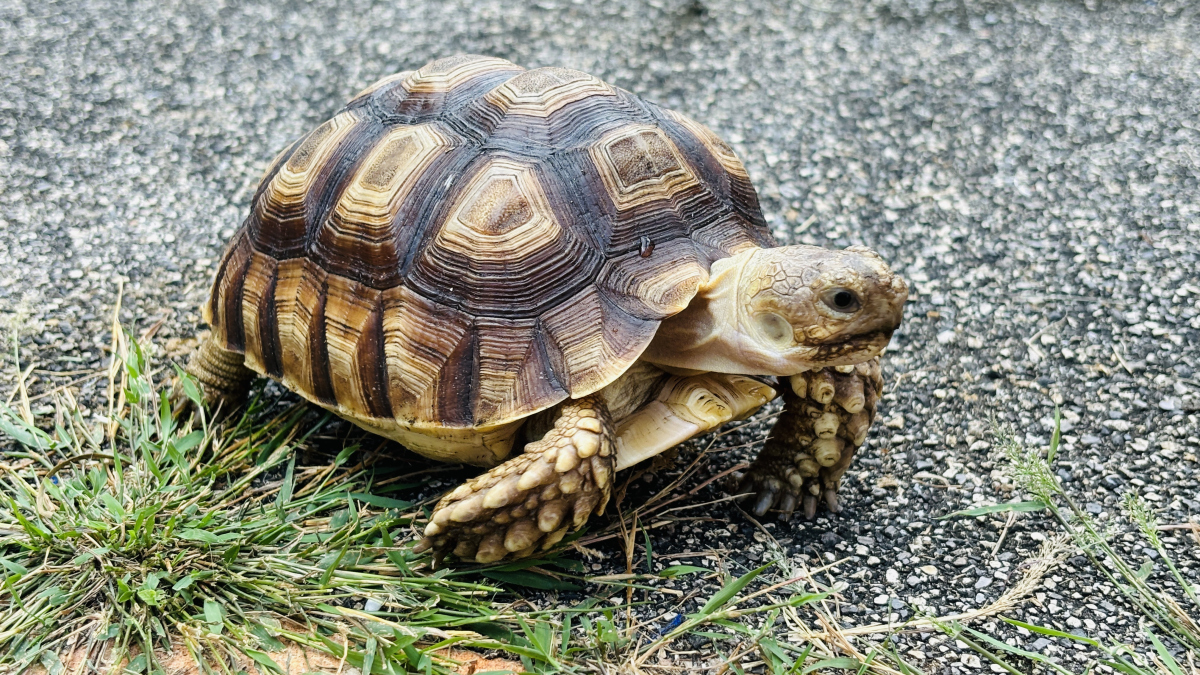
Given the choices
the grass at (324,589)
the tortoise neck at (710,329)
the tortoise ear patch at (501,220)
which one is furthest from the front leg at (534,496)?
the tortoise ear patch at (501,220)

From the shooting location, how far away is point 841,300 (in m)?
2.29

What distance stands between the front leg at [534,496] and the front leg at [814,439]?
569 millimetres

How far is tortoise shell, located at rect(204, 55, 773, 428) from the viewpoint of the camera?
95.9 inches

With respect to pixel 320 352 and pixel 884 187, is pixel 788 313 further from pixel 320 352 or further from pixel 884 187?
pixel 884 187

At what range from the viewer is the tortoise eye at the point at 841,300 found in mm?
2273

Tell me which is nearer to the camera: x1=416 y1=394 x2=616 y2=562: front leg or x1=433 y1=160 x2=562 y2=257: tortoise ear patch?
x1=416 y1=394 x2=616 y2=562: front leg

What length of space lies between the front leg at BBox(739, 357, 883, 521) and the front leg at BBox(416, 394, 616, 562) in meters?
0.57

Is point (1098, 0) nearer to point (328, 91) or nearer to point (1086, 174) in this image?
point (1086, 174)

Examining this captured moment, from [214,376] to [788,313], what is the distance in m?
1.79

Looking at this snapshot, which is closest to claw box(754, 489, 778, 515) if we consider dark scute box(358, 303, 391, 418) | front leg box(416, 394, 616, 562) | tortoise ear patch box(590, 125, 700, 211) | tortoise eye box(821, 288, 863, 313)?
front leg box(416, 394, 616, 562)

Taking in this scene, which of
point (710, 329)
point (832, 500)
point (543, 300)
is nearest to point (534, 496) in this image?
point (543, 300)

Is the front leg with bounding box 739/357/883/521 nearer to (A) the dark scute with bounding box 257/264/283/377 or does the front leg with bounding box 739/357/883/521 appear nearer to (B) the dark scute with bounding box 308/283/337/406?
(B) the dark scute with bounding box 308/283/337/406

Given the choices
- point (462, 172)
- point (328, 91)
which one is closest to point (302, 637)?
point (462, 172)

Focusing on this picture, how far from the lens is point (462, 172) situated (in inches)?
102
